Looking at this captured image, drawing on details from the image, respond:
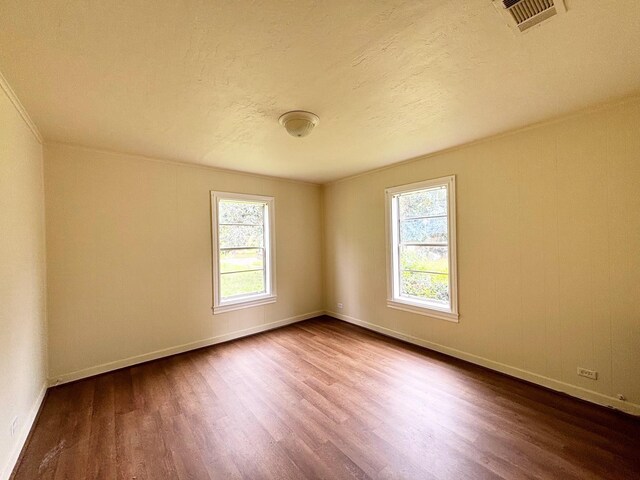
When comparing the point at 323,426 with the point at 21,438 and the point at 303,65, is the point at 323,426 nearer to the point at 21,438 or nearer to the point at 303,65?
the point at 21,438

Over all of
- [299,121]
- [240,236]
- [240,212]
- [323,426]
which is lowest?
[323,426]

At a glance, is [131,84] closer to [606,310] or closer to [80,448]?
[80,448]

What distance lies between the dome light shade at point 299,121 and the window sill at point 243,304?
106 inches

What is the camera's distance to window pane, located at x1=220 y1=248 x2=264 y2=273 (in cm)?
397

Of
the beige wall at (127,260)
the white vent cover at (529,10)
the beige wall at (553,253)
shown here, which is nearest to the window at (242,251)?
the beige wall at (127,260)

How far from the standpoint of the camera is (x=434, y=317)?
3424 mm

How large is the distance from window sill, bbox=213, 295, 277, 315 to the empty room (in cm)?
11

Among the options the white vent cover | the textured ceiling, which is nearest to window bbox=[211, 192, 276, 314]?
the textured ceiling

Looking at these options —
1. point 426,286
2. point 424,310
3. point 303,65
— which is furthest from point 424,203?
point 303,65

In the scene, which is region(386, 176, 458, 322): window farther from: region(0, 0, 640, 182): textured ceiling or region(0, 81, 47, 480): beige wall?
region(0, 81, 47, 480): beige wall

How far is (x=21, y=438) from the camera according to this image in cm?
188

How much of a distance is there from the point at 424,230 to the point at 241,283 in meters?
2.81

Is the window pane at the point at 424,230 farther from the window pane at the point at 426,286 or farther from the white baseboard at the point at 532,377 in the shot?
the white baseboard at the point at 532,377

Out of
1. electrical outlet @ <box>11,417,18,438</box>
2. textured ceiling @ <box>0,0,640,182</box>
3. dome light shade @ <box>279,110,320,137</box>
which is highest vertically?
textured ceiling @ <box>0,0,640,182</box>
